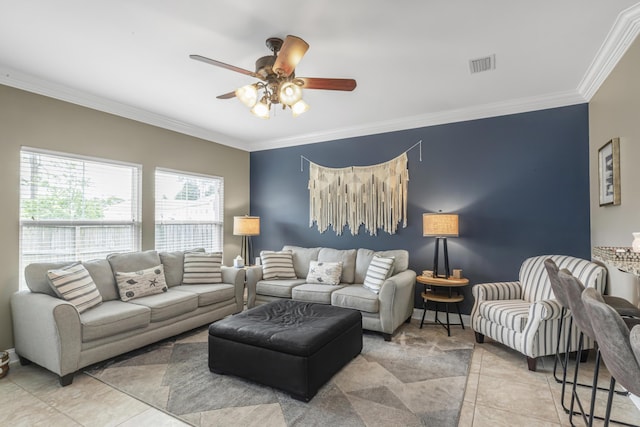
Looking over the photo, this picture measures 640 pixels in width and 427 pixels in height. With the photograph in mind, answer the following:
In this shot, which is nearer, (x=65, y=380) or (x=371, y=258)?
(x=65, y=380)

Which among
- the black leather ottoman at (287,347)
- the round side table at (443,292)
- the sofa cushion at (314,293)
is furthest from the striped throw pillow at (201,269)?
the round side table at (443,292)

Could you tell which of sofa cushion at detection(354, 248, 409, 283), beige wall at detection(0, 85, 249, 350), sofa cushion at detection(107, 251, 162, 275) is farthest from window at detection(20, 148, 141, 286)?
sofa cushion at detection(354, 248, 409, 283)

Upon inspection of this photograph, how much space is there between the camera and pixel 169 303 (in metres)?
3.33

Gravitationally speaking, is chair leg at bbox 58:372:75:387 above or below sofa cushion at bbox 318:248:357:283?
below

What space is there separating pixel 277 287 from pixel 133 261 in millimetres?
1724

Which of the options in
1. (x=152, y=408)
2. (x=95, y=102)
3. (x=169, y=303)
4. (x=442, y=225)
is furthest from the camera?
(x=442, y=225)

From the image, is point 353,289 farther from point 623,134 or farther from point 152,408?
point 623,134

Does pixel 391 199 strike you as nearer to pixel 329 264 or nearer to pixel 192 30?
pixel 329 264

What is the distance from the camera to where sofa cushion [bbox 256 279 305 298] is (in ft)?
13.7

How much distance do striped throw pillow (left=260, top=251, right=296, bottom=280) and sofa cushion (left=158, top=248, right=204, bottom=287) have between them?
1094 mm

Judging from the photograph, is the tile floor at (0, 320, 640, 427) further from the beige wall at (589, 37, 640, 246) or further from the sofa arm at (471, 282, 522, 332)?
the beige wall at (589, 37, 640, 246)

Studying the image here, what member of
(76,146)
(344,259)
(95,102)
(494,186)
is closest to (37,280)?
(76,146)

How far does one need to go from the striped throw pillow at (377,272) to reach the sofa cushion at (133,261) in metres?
2.57

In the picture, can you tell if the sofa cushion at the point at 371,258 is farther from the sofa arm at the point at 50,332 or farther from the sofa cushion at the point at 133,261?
the sofa arm at the point at 50,332
